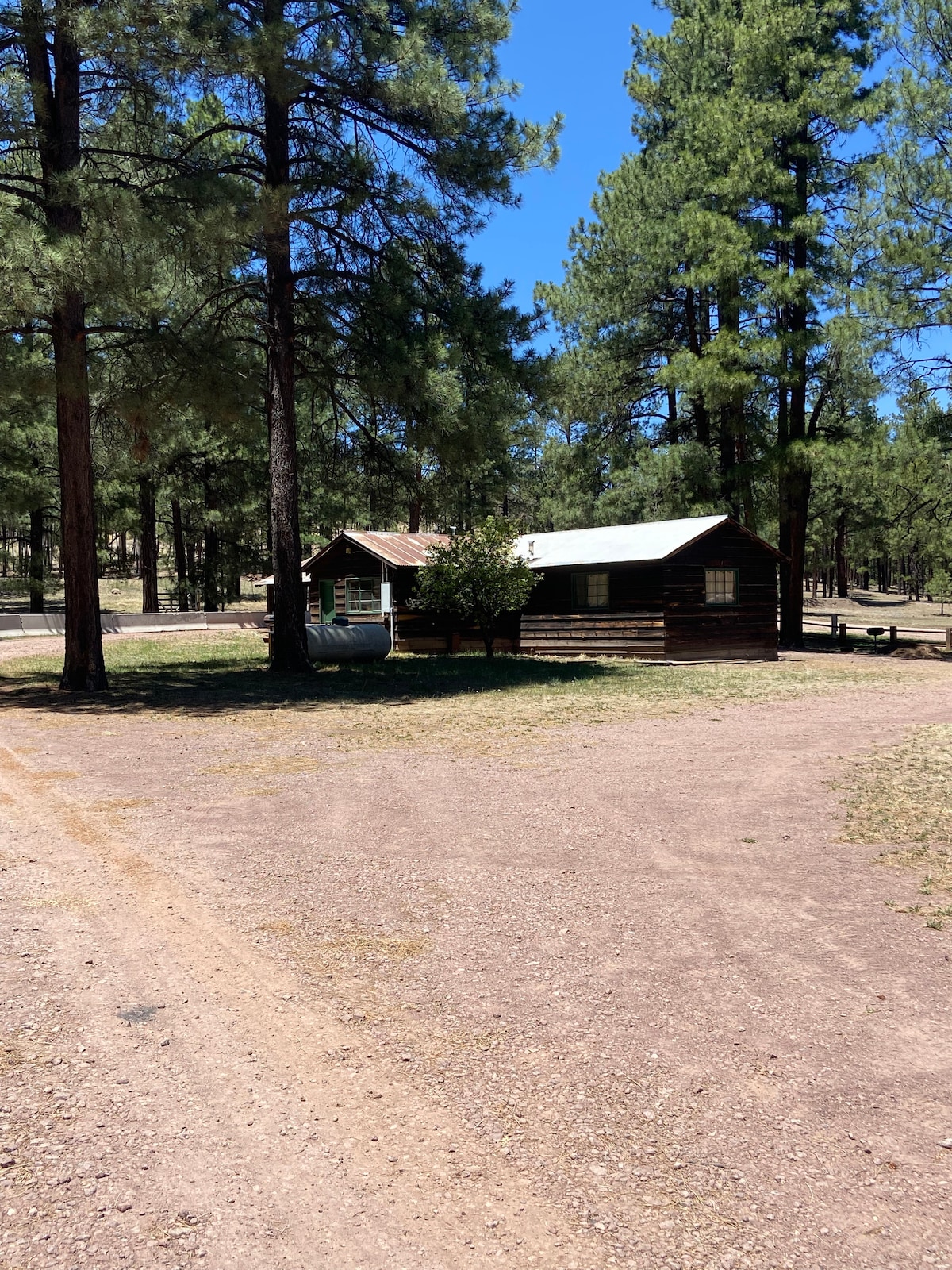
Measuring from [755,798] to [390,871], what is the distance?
366 centimetres

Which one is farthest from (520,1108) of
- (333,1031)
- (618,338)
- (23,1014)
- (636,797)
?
(618,338)

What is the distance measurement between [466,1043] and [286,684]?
14.3 metres

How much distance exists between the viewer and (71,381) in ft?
49.0

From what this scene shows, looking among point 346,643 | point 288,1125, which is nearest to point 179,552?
point 346,643

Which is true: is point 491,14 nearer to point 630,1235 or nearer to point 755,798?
point 755,798

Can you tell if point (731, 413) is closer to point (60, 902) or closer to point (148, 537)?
point (148, 537)

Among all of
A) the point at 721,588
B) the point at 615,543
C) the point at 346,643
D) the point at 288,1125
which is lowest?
the point at 288,1125

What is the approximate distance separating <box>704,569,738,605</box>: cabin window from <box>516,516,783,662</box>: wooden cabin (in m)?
0.03

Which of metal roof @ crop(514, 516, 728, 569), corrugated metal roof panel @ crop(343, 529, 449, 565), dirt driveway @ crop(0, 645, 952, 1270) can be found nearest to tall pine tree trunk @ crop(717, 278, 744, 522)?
metal roof @ crop(514, 516, 728, 569)

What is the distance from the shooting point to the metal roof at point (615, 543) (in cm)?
2416

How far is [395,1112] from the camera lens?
337cm

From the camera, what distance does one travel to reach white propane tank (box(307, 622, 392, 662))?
75.3 ft

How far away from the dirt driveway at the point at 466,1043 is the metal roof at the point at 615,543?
16.9m

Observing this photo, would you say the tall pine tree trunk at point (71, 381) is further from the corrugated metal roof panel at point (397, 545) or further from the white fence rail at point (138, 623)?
the white fence rail at point (138, 623)
